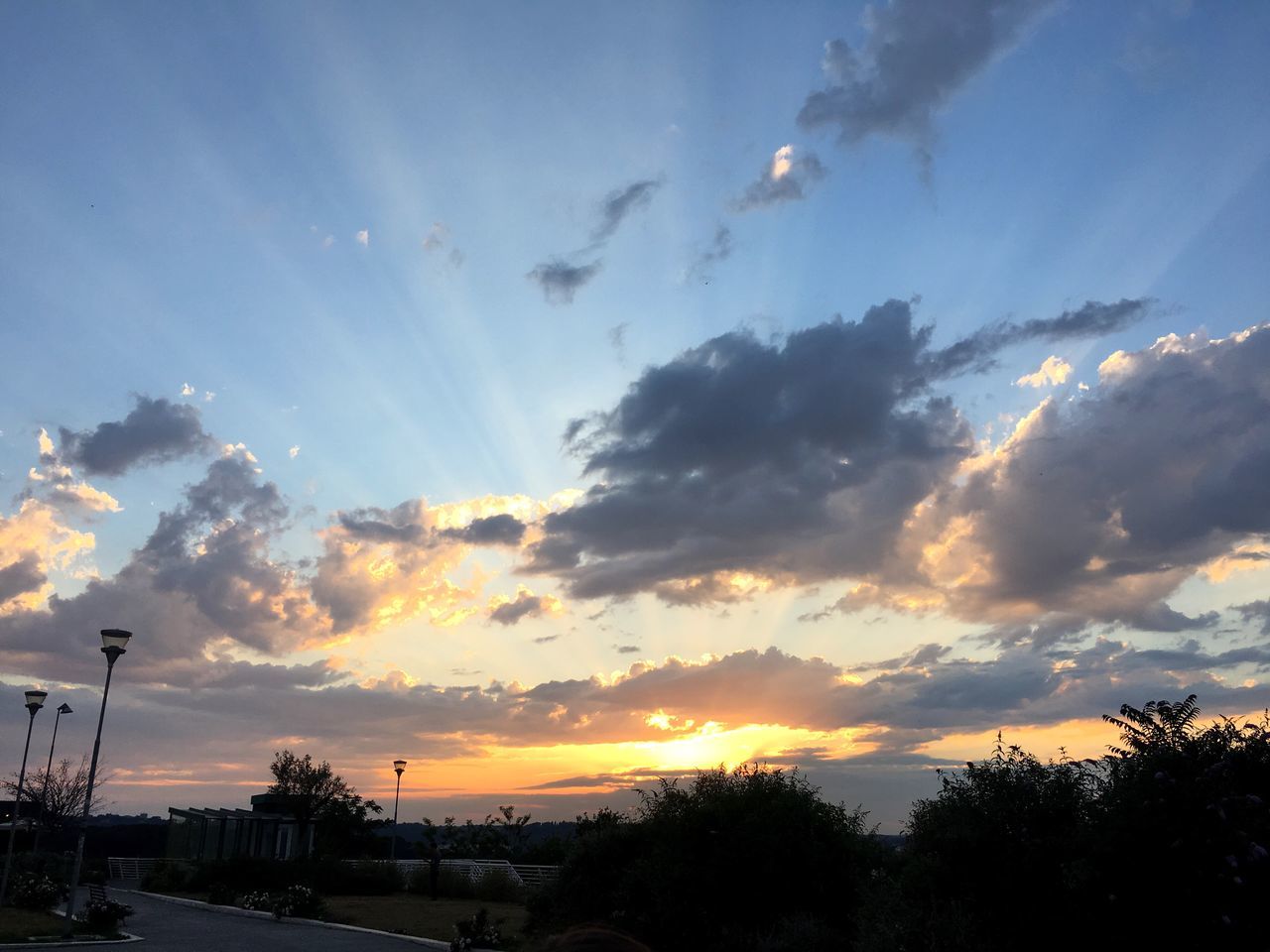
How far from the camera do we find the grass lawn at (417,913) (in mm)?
23625

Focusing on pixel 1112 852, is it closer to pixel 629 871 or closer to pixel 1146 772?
pixel 1146 772

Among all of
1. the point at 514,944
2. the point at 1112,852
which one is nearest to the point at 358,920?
the point at 514,944

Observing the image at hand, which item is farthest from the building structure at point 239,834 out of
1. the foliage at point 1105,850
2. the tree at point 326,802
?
the foliage at point 1105,850

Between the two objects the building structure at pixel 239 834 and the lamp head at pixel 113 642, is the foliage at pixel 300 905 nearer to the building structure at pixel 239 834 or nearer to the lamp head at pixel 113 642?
the lamp head at pixel 113 642

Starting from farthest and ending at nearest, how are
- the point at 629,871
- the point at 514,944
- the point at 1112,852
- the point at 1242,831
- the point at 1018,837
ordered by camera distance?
1. the point at 514,944
2. the point at 629,871
3. the point at 1018,837
4. the point at 1112,852
5. the point at 1242,831

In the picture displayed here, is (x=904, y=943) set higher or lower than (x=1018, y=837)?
lower

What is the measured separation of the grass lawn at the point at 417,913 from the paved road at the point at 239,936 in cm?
110

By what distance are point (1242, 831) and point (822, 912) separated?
7.64 meters

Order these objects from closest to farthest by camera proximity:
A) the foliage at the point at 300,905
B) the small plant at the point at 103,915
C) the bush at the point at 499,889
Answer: the small plant at the point at 103,915 < the foliage at the point at 300,905 < the bush at the point at 499,889

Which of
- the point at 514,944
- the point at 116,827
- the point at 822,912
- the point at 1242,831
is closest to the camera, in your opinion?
the point at 1242,831

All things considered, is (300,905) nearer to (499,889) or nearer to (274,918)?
(274,918)

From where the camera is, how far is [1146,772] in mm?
11016

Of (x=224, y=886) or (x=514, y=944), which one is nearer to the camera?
(x=514, y=944)

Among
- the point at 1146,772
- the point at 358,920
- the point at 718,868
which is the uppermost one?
the point at 1146,772
